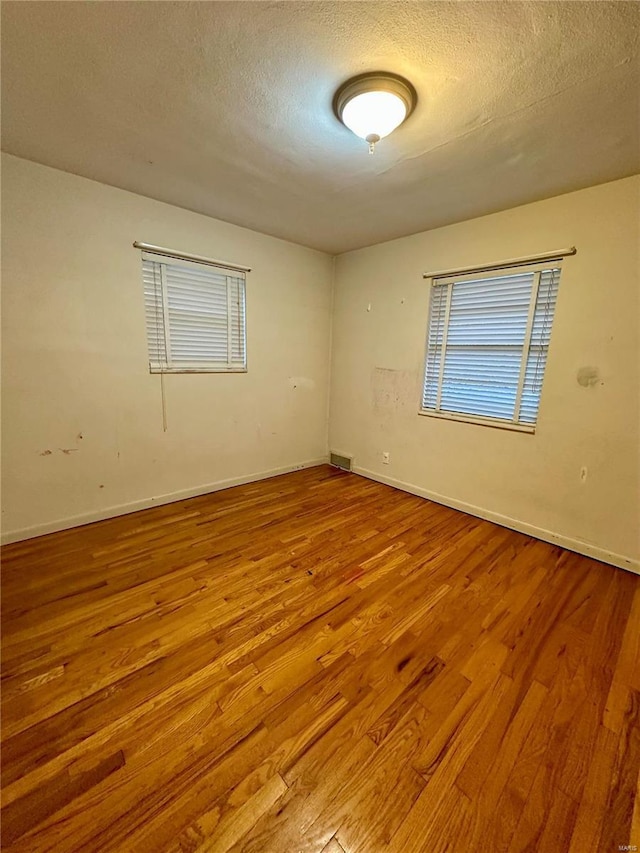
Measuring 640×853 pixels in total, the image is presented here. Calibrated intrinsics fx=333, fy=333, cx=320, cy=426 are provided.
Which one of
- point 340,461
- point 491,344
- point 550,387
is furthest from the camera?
point 340,461

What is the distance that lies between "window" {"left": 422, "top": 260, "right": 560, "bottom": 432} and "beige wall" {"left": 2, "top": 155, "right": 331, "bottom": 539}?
1680 mm

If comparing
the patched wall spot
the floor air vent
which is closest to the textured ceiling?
the patched wall spot

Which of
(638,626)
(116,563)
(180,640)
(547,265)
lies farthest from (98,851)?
(547,265)

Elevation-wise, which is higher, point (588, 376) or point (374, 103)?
point (374, 103)

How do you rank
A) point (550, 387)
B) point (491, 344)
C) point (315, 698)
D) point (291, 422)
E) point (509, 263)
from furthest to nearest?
1. point (291, 422)
2. point (491, 344)
3. point (509, 263)
4. point (550, 387)
5. point (315, 698)

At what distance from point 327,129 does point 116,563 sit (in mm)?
2892

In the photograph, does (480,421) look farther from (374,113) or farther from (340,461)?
(374,113)

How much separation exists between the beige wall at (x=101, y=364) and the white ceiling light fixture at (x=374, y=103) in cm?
185

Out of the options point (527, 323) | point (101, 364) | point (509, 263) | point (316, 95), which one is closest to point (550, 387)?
point (527, 323)

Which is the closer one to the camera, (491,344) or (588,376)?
(588,376)

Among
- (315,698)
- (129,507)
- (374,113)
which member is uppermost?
(374,113)

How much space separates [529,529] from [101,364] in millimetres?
3689

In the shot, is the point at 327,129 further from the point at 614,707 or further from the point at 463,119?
the point at 614,707

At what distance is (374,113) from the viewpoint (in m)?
1.52
